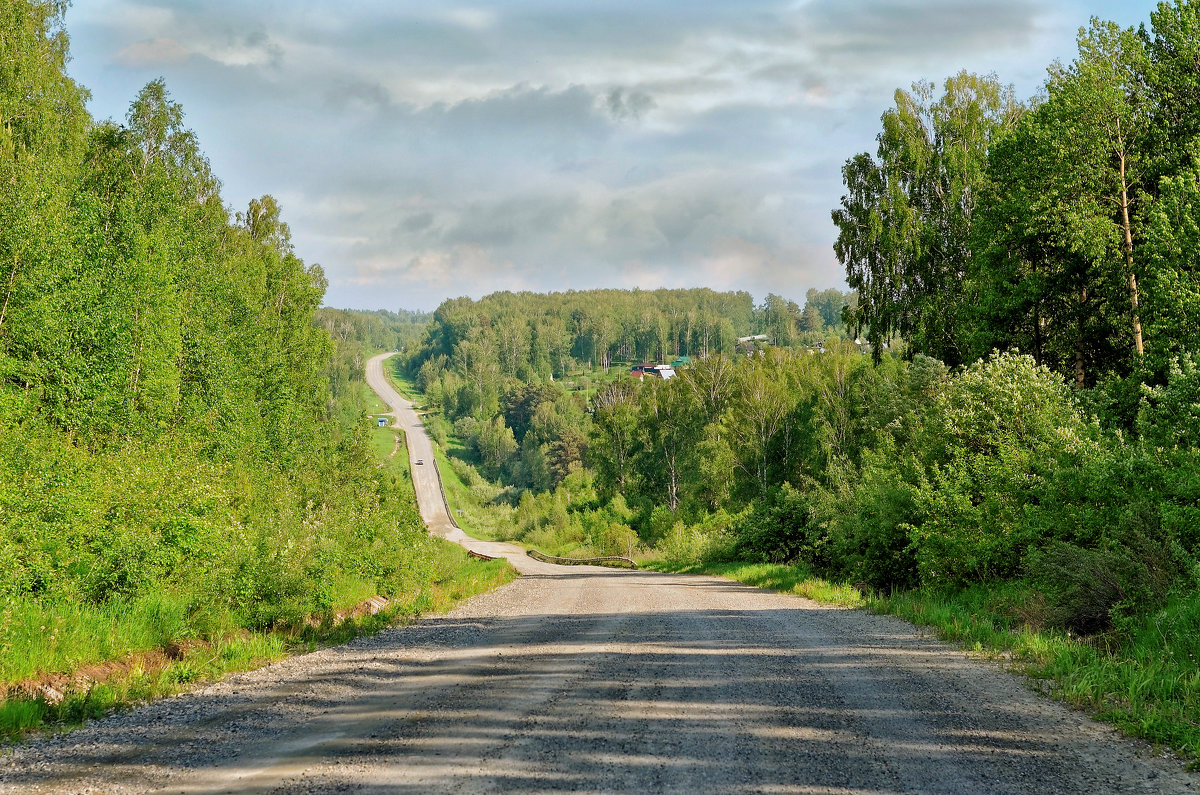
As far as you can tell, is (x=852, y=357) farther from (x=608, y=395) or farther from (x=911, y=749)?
(x=911, y=749)

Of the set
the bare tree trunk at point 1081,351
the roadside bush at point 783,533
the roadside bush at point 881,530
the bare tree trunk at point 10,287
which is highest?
the bare tree trunk at point 10,287

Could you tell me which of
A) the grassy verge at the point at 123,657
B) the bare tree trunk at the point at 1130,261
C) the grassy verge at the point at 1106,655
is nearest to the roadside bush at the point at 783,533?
the bare tree trunk at the point at 1130,261

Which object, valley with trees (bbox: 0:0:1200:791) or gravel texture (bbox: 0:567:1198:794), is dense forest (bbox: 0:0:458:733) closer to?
valley with trees (bbox: 0:0:1200:791)

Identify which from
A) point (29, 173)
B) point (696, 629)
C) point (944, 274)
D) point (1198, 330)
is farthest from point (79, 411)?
point (944, 274)

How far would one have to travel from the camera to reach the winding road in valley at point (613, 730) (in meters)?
5.70

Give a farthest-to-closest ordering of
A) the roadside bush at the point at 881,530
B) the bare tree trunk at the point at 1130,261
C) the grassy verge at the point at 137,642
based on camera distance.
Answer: the bare tree trunk at the point at 1130,261, the roadside bush at the point at 881,530, the grassy verge at the point at 137,642

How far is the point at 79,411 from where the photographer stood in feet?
68.6

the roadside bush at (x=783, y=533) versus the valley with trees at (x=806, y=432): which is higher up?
the valley with trees at (x=806, y=432)

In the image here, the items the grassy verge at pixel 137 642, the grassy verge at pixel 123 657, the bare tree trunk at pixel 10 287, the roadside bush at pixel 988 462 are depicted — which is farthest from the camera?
the bare tree trunk at pixel 10 287

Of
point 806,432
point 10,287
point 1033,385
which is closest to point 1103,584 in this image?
point 1033,385

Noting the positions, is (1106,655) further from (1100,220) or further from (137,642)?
(1100,220)

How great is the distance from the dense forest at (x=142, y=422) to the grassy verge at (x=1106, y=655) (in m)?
10.0

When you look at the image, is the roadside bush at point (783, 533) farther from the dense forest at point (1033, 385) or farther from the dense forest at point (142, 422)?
the dense forest at point (142, 422)

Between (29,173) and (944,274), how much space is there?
31.3 metres
